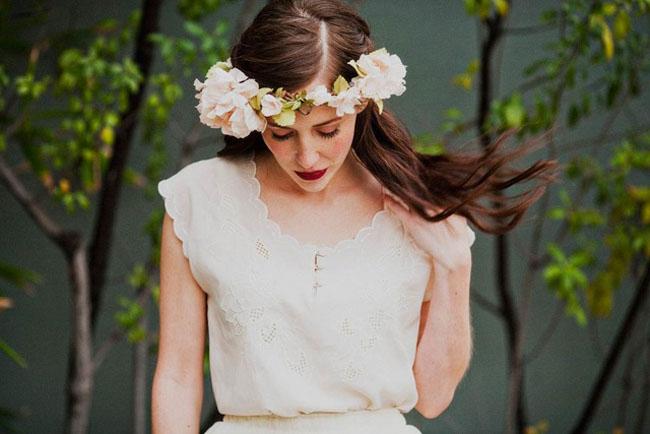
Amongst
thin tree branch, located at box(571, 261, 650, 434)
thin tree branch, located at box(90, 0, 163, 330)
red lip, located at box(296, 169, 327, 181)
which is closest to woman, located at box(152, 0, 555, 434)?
red lip, located at box(296, 169, 327, 181)

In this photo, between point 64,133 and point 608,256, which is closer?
point 64,133

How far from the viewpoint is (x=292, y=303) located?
87.7 inches

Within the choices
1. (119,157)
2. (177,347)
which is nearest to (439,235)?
(177,347)

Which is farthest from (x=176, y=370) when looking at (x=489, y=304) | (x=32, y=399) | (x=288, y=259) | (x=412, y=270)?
(x=32, y=399)

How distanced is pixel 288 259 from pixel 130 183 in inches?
87.0

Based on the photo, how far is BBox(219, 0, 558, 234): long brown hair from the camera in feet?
6.87

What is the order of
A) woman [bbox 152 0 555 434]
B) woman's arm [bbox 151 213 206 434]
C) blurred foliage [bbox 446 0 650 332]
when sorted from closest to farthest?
woman [bbox 152 0 555 434]
woman's arm [bbox 151 213 206 434]
blurred foliage [bbox 446 0 650 332]

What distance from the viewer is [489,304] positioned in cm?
409

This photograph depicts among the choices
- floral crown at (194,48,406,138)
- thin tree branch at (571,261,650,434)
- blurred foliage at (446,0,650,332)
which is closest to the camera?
floral crown at (194,48,406,138)

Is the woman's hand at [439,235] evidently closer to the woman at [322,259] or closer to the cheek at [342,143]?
the woman at [322,259]

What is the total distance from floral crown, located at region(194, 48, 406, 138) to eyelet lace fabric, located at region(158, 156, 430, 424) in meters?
0.22

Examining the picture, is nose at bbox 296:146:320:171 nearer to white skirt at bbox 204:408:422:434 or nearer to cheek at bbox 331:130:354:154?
cheek at bbox 331:130:354:154

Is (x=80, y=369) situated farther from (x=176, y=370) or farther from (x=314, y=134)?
(x=314, y=134)

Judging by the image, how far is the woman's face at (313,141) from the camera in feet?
6.83
